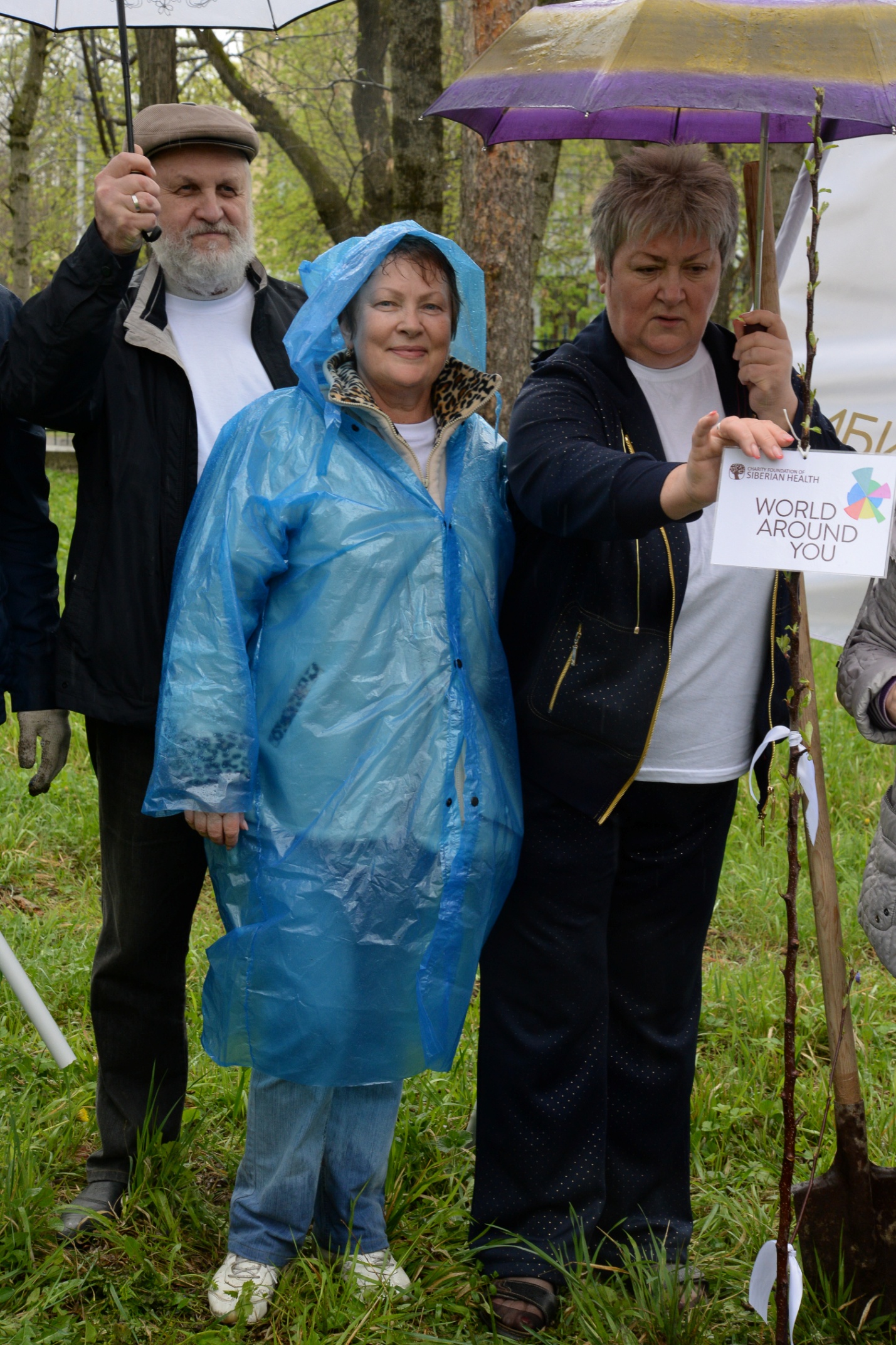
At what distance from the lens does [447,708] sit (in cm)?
239

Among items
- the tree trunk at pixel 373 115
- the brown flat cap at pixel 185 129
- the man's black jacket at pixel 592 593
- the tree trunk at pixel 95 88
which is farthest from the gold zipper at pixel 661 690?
the tree trunk at pixel 373 115

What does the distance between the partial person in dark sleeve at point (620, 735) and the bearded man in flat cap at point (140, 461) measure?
0.68m

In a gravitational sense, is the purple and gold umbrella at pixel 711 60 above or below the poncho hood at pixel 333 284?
above

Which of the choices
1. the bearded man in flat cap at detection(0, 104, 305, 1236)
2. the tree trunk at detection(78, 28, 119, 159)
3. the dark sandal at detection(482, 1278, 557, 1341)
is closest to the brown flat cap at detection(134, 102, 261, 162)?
the bearded man in flat cap at detection(0, 104, 305, 1236)

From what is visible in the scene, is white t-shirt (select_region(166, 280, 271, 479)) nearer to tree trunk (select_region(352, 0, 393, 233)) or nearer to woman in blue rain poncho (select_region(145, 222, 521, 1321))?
woman in blue rain poncho (select_region(145, 222, 521, 1321))

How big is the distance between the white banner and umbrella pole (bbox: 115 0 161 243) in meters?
2.85

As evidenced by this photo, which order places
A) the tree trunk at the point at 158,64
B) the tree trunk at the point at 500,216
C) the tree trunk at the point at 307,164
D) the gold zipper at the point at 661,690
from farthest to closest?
the tree trunk at the point at 307,164 < the tree trunk at the point at 158,64 < the tree trunk at the point at 500,216 < the gold zipper at the point at 661,690

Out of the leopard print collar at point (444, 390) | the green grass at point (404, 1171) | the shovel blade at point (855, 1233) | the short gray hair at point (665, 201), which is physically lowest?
the green grass at point (404, 1171)

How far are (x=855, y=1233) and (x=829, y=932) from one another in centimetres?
62

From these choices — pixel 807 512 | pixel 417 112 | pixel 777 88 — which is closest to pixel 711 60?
pixel 777 88

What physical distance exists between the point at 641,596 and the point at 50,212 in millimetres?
20351

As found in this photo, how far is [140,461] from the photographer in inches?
100

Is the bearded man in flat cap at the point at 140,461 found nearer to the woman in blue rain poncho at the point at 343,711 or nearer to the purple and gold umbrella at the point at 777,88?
the woman in blue rain poncho at the point at 343,711

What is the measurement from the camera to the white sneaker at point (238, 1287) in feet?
8.09
